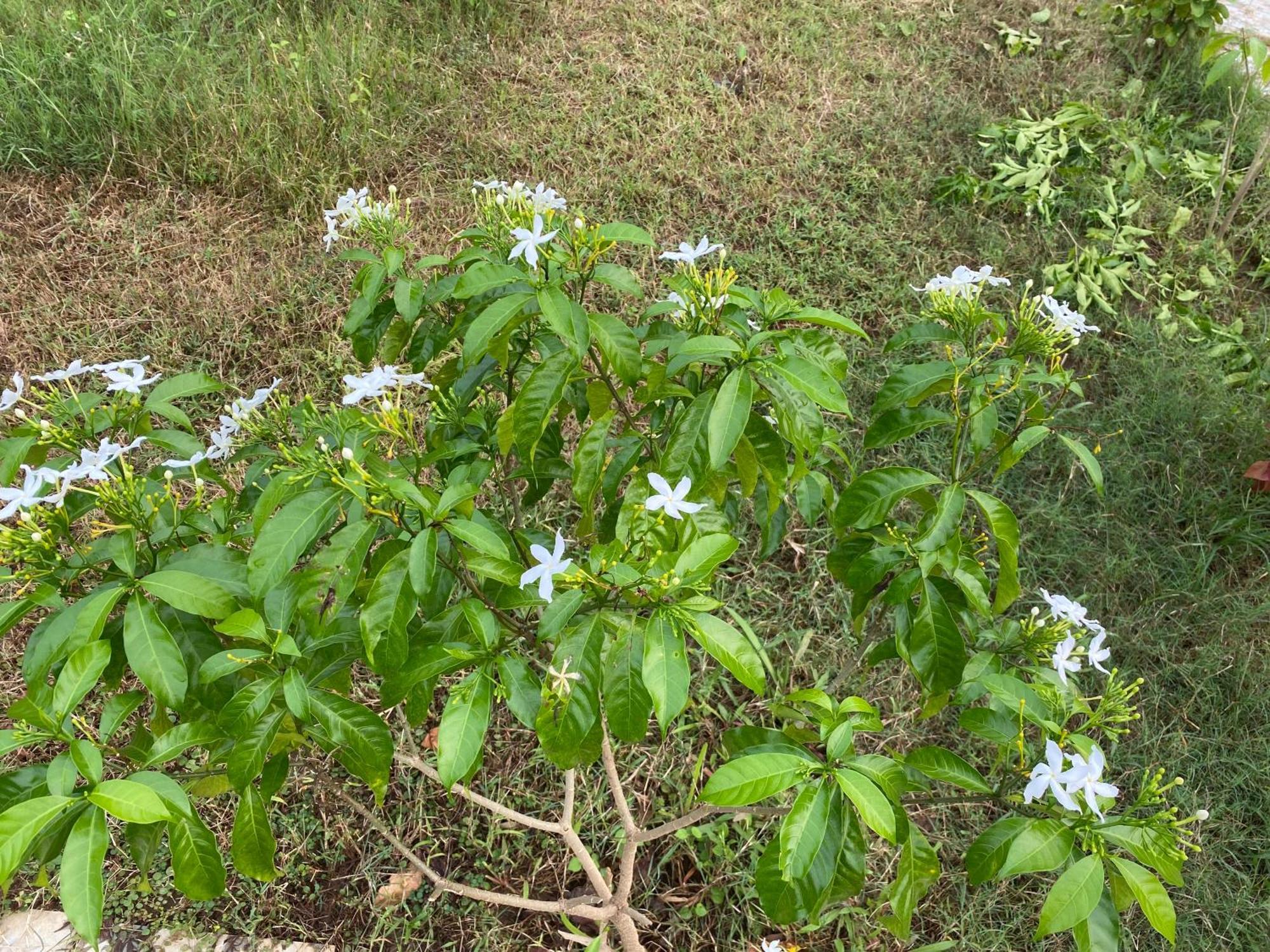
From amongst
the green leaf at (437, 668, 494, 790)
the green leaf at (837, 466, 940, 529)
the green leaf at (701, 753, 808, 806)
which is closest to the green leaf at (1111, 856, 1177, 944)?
the green leaf at (701, 753, 808, 806)

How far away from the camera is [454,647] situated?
111cm

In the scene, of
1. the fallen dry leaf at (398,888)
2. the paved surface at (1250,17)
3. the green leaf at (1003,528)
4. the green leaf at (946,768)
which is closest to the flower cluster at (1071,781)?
the green leaf at (946,768)

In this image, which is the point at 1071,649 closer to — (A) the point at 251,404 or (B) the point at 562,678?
(B) the point at 562,678

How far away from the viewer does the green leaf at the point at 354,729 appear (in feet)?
3.60

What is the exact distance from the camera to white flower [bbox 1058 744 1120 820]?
1048 mm

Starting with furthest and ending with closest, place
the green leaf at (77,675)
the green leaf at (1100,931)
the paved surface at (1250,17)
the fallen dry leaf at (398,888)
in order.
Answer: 1. the paved surface at (1250,17)
2. the fallen dry leaf at (398,888)
3. the green leaf at (1100,931)
4. the green leaf at (77,675)

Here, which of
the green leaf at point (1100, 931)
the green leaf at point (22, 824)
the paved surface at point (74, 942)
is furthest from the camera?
the paved surface at point (74, 942)

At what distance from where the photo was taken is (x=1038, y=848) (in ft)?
3.50

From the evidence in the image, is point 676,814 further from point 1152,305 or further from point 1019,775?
point 1152,305

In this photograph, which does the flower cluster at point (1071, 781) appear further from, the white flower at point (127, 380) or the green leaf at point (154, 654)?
the white flower at point (127, 380)

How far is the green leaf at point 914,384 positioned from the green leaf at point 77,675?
115cm

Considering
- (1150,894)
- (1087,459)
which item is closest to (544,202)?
(1087,459)

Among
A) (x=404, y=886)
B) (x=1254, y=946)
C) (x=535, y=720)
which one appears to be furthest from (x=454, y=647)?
(x=1254, y=946)

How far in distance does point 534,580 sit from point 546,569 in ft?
0.24
